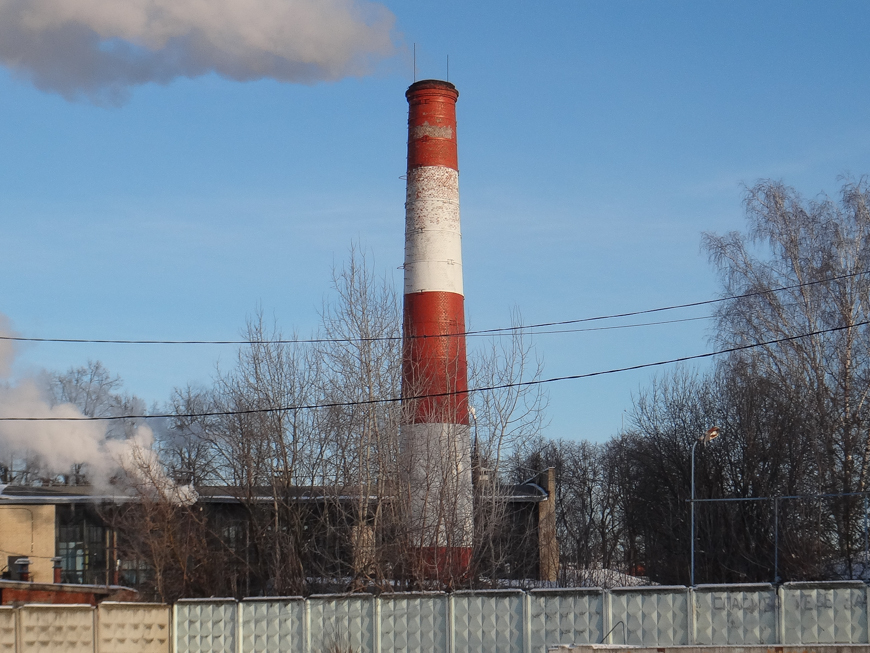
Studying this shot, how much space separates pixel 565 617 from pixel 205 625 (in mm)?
5012

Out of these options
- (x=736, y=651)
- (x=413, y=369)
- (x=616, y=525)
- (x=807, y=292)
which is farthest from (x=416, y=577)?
(x=616, y=525)

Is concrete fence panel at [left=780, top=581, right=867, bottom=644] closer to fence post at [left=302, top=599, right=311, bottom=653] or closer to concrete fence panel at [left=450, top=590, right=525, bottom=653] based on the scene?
concrete fence panel at [left=450, top=590, right=525, bottom=653]

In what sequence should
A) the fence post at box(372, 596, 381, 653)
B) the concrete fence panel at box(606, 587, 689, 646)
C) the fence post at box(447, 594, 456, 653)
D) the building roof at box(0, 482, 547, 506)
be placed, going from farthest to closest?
the building roof at box(0, 482, 547, 506)
the fence post at box(372, 596, 381, 653)
the fence post at box(447, 594, 456, 653)
the concrete fence panel at box(606, 587, 689, 646)

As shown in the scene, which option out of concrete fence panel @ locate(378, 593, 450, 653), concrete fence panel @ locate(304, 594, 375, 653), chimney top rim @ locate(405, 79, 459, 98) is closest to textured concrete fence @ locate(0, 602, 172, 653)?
concrete fence panel @ locate(304, 594, 375, 653)

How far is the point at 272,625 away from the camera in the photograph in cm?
1339

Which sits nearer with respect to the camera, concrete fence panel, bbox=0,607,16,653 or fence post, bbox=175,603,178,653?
concrete fence panel, bbox=0,607,16,653

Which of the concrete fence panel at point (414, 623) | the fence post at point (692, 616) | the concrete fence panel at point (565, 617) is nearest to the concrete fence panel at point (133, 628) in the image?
the concrete fence panel at point (414, 623)

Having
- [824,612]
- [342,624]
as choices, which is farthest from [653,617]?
[342,624]

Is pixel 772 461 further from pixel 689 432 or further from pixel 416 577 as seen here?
pixel 416 577

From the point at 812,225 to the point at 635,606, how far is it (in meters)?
18.6

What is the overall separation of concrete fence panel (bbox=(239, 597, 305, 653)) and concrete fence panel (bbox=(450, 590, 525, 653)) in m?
2.21

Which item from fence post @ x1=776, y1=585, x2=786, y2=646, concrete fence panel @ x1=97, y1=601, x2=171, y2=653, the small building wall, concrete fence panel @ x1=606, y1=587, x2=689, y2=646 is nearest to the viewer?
fence post @ x1=776, y1=585, x2=786, y2=646

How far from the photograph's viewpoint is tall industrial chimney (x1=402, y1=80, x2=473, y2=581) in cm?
2253

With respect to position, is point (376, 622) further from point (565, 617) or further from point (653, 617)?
point (653, 617)
